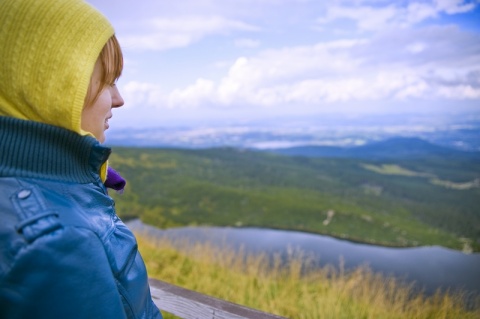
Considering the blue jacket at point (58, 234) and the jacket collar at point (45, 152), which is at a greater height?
the jacket collar at point (45, 152)

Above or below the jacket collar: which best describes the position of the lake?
below

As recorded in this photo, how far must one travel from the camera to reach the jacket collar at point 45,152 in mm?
890

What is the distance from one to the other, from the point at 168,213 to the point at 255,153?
156ft

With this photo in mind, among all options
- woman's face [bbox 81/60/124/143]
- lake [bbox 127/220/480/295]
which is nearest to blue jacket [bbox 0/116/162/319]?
woman's face [bbox 81/60/124/143]

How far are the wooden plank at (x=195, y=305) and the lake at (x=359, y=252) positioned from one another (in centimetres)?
1194

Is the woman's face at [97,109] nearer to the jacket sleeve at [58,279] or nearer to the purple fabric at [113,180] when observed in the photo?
the purple fabric at [113,180]

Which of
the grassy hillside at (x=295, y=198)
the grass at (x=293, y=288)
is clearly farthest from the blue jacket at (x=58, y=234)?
the grassy hillside at (x=295, y=198)

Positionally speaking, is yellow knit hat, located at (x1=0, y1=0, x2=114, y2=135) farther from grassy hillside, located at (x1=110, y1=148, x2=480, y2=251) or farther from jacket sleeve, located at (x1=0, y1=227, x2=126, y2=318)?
grassy hillside, located at (x1=110, y1=148, x2=480, y2=251)

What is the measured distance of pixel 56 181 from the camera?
961 mm

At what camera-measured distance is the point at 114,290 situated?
914 millimetres

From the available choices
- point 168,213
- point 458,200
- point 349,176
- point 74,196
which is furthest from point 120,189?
point 349,176

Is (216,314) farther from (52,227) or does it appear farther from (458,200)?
(458,200)

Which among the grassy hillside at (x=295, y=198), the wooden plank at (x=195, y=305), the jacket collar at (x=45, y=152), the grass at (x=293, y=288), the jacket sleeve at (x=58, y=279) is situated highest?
the jacket collar at (x=45, y=152)

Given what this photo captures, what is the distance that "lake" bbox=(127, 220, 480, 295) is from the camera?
49.0 feet
